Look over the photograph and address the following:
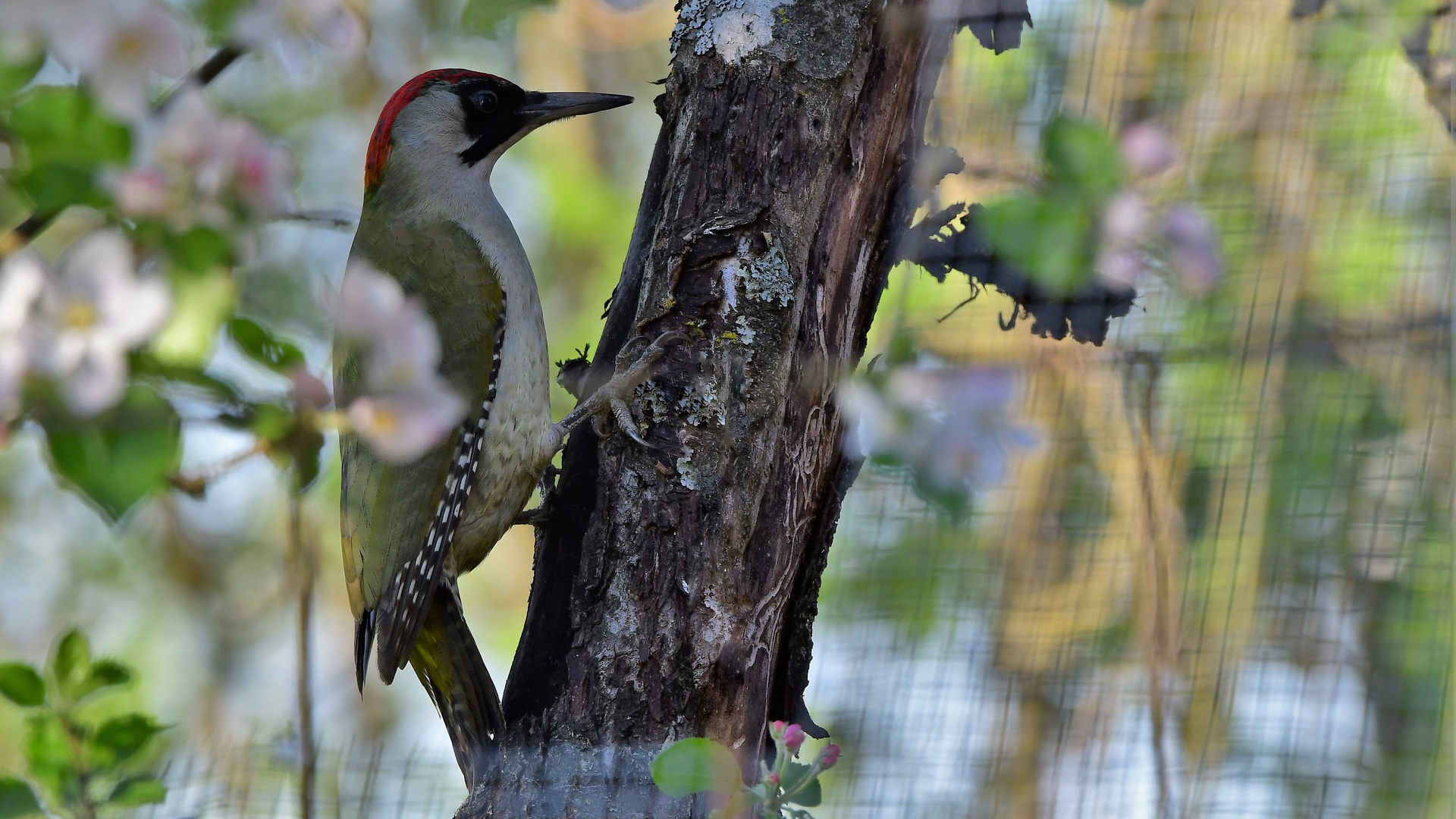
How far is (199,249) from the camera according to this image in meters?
0.78

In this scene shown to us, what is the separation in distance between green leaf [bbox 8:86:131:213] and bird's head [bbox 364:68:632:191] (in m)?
2.10

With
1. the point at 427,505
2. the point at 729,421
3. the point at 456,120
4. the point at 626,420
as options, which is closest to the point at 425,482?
the point at 427,505

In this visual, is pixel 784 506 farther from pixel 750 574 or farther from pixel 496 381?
pixel 496 381

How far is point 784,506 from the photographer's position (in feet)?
5.84

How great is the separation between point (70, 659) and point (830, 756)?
0.92 metres

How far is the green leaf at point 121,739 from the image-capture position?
1.34 m

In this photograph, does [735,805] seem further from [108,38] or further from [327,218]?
[108,38]

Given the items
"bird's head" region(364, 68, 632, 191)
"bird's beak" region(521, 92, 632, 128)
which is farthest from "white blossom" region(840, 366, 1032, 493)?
"bird's head" region(364, 68, 632, 191)

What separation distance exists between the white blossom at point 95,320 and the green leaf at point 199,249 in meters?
0.03

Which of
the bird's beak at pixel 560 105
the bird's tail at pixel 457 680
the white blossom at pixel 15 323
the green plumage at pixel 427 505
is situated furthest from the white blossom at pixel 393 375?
the bird's beak at pixel 560 105

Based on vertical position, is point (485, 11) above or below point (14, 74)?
above

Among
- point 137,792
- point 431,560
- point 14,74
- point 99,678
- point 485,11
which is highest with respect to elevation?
point 485,11

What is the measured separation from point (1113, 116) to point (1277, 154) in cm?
28

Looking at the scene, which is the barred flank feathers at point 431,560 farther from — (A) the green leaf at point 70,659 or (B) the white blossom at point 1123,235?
(B) the white blossom at point 1123,235
